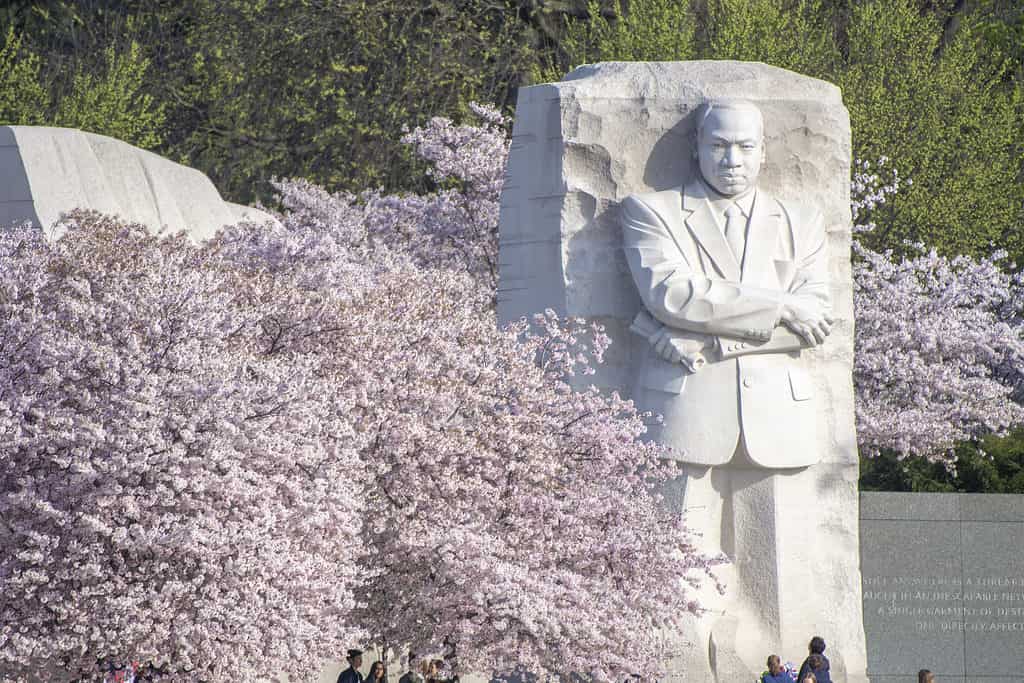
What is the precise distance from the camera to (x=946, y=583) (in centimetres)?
1703

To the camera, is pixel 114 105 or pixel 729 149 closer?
pixel 729 149

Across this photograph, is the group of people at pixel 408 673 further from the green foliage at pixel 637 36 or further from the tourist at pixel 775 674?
the green foliage at pixel 637 36

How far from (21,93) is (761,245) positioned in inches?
651

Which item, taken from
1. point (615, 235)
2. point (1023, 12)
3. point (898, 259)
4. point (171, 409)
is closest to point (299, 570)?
point (171, 409)

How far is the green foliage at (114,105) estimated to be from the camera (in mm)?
27438

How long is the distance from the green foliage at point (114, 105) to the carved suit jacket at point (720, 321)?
15.1 metres

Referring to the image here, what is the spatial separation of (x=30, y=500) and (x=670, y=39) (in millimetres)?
14221

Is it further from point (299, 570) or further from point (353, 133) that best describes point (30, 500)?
point (353, 133)

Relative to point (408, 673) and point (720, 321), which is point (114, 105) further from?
point (720, 321)

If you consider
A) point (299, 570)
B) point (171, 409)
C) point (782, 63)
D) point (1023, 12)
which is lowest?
point (299, 570)

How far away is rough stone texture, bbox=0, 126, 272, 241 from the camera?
1702 centimetres

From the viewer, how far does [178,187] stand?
19.9 metres

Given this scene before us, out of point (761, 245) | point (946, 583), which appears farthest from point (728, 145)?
point (946, 583)

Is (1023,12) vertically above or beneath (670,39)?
above
